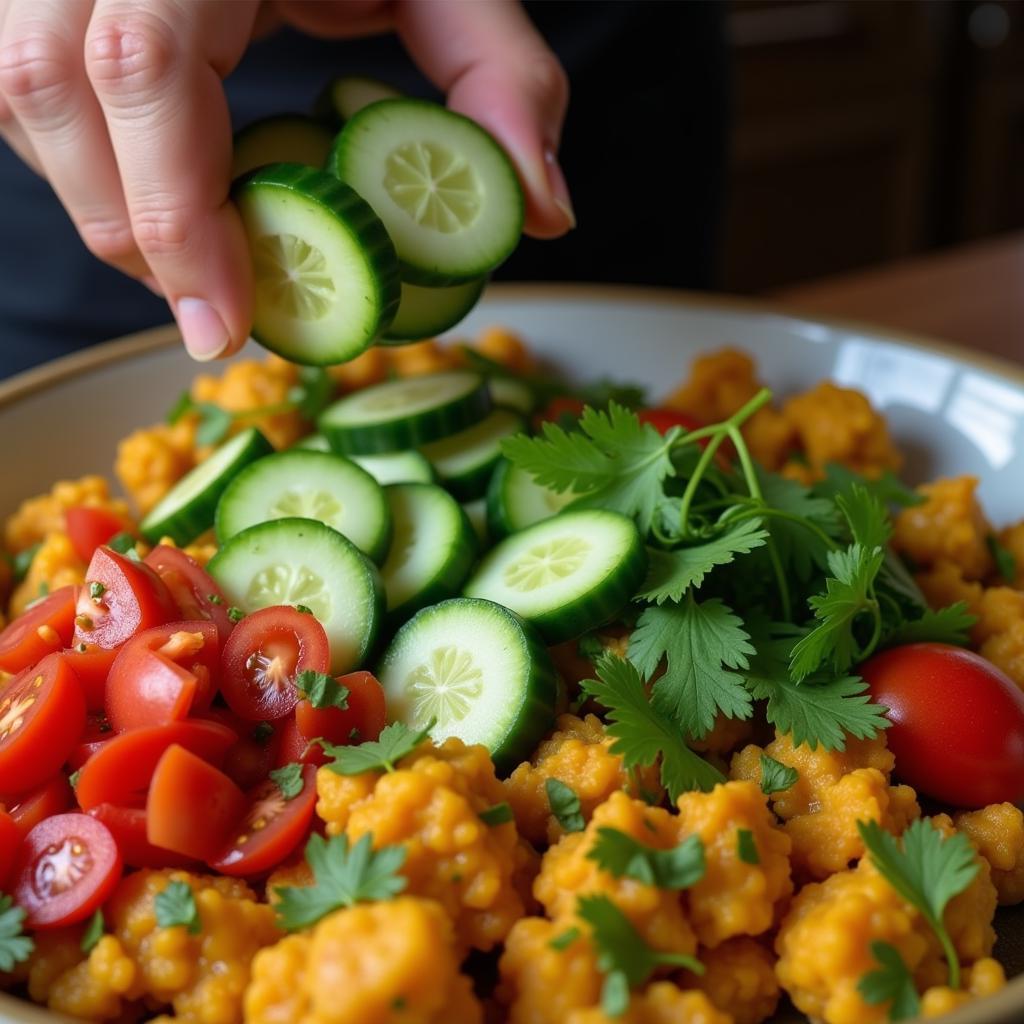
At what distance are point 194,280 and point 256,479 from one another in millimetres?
417

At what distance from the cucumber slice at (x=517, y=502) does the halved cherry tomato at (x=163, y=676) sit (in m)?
0.64

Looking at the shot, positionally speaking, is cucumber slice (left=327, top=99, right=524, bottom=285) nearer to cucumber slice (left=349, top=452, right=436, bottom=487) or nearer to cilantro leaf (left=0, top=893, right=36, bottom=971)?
cucumber slice (left=349, top=452, right=436, bottom=487)

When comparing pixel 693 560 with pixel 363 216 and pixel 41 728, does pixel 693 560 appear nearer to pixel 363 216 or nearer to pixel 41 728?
pixel 363 216

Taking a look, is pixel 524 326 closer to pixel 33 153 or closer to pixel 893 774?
pixel 33 153

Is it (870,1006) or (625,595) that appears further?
(625,595)

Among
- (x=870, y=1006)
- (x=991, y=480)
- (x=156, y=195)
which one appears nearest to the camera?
(x=870, y=1006)

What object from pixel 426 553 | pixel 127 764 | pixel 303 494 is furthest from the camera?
pixel 303 494

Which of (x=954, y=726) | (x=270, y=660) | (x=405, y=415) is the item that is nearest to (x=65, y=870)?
(x=270, y=660)

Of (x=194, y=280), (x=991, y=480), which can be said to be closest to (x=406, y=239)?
(x=194, y=280)

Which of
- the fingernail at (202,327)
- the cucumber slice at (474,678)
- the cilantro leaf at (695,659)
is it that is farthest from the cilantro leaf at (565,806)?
the fingernail at (202,327)

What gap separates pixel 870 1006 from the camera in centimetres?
146

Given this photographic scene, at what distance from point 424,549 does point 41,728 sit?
2.32ft

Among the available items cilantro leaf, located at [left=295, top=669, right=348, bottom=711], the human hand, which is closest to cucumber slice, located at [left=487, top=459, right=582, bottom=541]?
the human hand

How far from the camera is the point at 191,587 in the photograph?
6.75ft
